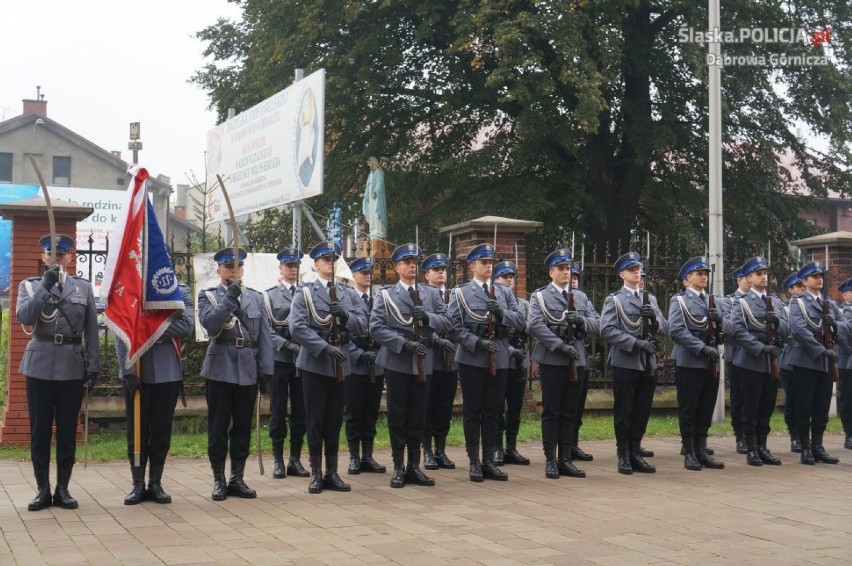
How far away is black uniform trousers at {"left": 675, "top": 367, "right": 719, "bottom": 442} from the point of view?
32.2ft

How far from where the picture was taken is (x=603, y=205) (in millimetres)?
22234

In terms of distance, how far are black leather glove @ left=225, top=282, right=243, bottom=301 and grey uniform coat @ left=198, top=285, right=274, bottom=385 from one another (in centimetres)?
7

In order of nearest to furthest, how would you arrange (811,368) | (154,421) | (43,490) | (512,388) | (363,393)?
(43,490) < (154,421) < (363,393) < (512,388) < (811,368)

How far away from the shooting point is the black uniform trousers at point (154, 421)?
25.8 feet

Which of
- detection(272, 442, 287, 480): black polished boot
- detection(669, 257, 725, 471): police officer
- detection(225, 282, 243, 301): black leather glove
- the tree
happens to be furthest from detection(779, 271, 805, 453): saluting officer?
the tree

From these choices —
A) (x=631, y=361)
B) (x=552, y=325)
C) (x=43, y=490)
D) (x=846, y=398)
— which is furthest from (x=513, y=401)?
(x=43, y=490)

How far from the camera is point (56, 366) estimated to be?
7.65 m

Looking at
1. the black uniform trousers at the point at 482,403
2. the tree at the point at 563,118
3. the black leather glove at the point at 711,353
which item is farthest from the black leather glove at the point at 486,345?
the tree at the point at 563,118

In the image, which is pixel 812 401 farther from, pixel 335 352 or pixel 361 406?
pixel 335 352

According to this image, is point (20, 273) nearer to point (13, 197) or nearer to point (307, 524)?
point (307, 524)

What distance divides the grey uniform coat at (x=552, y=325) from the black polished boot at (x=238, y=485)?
2.82 m

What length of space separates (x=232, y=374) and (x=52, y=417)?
1.34 metres

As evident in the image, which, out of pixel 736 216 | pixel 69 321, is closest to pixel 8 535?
pixel 69 321

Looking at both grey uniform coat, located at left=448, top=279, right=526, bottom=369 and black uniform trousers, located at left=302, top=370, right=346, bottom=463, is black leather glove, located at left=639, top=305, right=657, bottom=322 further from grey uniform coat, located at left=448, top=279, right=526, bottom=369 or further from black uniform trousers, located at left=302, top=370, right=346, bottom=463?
black uniform trousers, located at left=302, top=370, right=346, bottom=463
